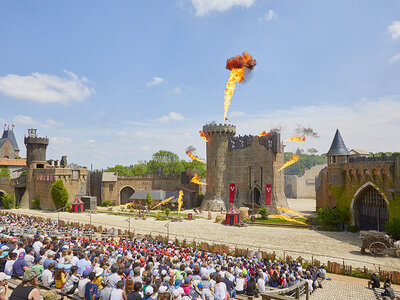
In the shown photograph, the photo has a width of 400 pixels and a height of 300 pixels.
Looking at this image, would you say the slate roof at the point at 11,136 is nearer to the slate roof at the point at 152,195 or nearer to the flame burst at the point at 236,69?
the slate roof at the point at 152,195

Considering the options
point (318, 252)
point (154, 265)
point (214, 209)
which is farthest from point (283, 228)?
point (154, 265)

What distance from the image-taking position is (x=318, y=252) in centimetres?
2409

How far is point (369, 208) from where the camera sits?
3244 cm

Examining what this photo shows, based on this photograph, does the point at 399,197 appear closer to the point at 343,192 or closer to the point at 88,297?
the point at 343,192

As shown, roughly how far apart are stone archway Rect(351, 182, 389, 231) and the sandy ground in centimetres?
276

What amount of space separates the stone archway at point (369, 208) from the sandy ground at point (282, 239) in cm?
276

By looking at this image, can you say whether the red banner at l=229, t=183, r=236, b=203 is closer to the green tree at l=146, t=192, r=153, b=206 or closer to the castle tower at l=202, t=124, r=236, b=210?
the castle tower at l=202, t=124, r=236, b=210

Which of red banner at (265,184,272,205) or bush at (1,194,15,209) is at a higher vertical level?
red banner at (265,184,272,205)

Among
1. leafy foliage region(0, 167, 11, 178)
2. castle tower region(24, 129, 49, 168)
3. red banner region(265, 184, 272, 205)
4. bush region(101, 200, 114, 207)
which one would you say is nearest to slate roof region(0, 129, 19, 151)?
leafy foliage region(0, 167, 11, 178)

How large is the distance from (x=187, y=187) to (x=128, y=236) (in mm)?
29527

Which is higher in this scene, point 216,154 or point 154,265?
point 216,154

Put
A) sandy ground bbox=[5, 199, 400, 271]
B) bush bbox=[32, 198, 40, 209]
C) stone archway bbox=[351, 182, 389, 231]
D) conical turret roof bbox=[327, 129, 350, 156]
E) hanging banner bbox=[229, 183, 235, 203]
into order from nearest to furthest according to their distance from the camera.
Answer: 1. sandy ground bbox=[5, 199, 400, 271]
2. stone archway bbox=[351, 182, 389, 231]
3. conical turret roof bbox=[327, 129, 350, 156]
4. hanging banner bbox=[229, 183, 235, 203]
5. bush bbox=[32, 198, 40, 209]

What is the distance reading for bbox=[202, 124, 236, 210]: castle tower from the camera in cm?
5128

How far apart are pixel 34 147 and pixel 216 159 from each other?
34.4 metres
